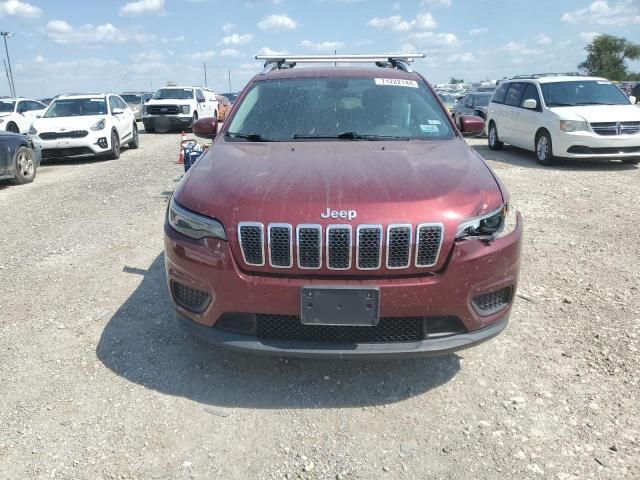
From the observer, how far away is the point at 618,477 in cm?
233

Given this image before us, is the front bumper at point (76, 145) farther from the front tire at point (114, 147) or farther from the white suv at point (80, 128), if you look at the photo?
the front tire at point (114, 147)

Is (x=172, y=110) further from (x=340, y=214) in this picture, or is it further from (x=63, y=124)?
(x=340, y=214)

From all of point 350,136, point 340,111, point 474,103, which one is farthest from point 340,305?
point 474,103

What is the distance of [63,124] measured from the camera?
473 inches

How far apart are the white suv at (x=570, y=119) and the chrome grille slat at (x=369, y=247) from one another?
8876 millimetres

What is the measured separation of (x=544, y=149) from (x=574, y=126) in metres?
0.82

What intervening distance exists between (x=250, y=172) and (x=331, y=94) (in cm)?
138

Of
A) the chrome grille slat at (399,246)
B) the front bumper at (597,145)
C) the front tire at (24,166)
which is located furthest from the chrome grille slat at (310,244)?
the front bumper at (597,145)

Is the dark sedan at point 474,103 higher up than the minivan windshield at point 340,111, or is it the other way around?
the minivan windshield at point 340,111

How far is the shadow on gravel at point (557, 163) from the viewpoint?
1031cm

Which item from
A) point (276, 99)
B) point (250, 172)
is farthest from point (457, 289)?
point (276, 99)

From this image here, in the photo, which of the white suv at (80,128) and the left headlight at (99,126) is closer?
the white suv at (80,128)

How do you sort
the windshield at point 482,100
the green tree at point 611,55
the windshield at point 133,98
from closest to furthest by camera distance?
the windshield at point 482,100 → the windshield at point 133,98 → the green tree at point 611,55

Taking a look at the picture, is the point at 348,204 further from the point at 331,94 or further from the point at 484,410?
the point at 331,94
